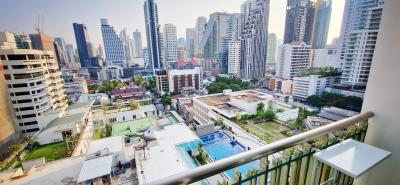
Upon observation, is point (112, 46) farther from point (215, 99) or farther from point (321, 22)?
point (321, 22)

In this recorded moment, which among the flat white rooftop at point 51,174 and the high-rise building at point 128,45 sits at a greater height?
the high-rise building at point 128,45

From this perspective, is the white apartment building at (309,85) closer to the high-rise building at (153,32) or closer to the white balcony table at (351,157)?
the white balcony table at (351,157)

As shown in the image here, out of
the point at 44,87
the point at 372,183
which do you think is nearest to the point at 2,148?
the point at 44,87

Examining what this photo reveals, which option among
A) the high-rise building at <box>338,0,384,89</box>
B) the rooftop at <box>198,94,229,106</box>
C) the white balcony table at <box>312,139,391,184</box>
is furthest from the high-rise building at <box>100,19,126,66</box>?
the white balcony table at <box>312,139,391,184</box>

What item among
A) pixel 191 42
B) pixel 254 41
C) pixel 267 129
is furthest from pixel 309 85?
pixel 191 42

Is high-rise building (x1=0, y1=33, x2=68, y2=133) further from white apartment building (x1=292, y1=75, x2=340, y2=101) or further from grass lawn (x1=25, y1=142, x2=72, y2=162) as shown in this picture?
white apartment building (x1=292, y1=75, x2=340, y2=101)

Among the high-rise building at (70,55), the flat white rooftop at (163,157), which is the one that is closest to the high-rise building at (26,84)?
the flat white rooftop at (163,157)
